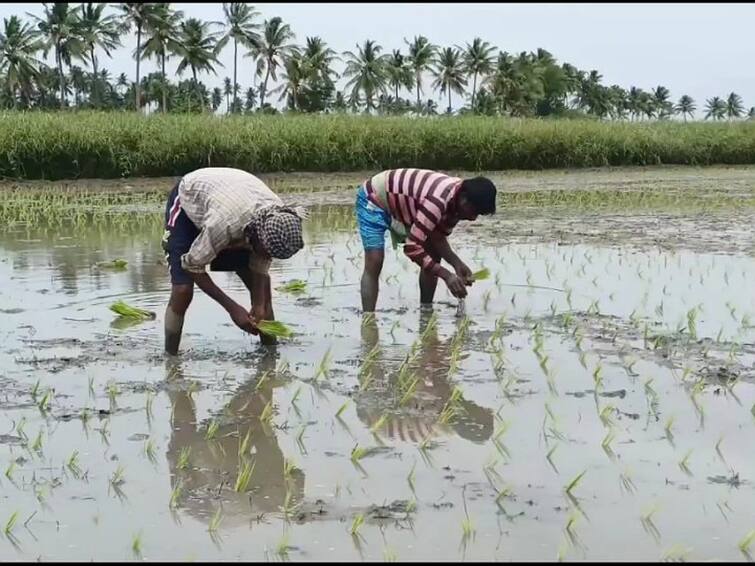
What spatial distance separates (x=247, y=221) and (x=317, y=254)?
3.89m

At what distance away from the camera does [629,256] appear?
7461 mm

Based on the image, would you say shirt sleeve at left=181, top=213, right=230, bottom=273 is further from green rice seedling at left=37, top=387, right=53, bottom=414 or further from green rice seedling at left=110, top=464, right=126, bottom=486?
green rice seedling at left=110, top=464, right=126, bottom=486

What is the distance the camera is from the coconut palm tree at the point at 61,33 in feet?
136

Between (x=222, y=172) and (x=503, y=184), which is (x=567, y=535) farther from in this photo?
(x=503, y=184)

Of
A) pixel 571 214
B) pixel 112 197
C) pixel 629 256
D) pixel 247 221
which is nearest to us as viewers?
pixel 247 221

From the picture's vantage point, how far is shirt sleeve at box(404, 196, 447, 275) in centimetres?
501

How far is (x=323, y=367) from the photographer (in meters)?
4.09

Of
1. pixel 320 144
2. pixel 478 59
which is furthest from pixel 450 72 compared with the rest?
pixel 320 144

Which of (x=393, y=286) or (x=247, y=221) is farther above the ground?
(x=247, y=221)

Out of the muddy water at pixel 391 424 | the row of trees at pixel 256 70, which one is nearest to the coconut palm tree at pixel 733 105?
the row of trees at pixel 256 70

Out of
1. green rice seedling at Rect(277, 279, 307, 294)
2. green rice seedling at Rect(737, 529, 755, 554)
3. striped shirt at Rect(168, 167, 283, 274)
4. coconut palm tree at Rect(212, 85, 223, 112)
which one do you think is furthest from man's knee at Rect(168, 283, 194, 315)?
coconut palm tree at Rect(212, 85, 223, 112)

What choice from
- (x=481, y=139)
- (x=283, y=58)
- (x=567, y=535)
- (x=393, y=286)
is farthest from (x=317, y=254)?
(x=283, y=58)

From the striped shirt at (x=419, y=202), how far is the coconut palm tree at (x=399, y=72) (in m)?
45.5

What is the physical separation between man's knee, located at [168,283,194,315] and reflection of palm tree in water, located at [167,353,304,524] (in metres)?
0.50
